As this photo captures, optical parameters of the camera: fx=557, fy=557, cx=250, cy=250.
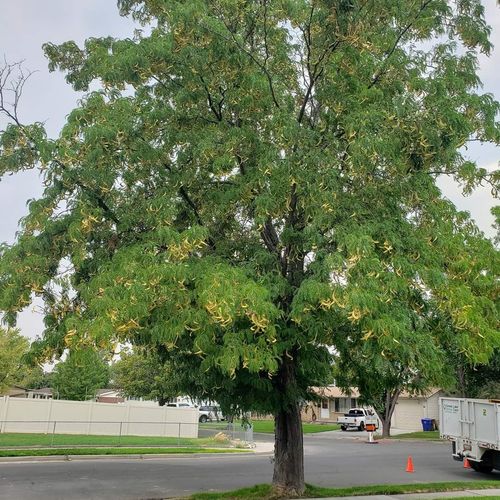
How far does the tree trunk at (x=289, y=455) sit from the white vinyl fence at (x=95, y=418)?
19444 millimetres

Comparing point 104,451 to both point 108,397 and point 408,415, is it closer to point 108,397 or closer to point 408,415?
point 408,415

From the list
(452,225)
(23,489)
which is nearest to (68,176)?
(452,225)

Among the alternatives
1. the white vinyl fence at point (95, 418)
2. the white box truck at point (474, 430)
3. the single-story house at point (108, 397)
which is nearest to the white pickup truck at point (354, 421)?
the white vinyl fence at point (95, 418)

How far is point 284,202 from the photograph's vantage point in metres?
9.05

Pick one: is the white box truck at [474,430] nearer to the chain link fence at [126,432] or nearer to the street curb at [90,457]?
the street curb at [90,457]

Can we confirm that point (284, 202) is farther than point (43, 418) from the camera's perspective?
No

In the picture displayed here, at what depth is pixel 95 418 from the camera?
31391mm

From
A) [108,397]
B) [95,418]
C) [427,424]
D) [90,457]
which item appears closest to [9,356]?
[95,418]

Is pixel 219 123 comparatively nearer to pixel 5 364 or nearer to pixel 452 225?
pixel 452 225

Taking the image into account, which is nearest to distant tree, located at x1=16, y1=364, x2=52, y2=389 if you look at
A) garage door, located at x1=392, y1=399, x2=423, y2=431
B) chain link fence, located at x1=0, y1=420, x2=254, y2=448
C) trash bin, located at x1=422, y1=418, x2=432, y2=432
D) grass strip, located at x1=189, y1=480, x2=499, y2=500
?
chain link fence, located at x1=0, y1=420, x2=254, y2=448

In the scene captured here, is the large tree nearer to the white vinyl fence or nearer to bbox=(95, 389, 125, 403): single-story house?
the white vinyl fence

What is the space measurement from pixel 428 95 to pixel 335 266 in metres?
3.87

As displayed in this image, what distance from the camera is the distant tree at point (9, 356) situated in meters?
38.5

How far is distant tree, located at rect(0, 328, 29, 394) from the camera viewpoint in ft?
126
